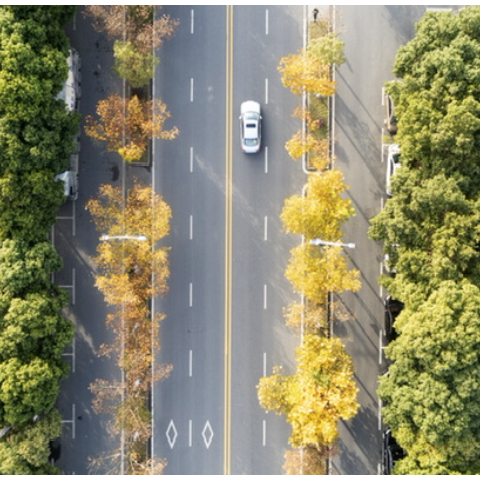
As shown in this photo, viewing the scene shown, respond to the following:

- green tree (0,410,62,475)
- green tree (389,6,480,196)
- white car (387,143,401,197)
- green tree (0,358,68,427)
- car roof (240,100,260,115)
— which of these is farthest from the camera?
car roof (240,100,260,115)

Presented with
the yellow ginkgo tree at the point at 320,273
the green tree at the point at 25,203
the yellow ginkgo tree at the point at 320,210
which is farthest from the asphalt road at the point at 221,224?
the green tree at the point at 25,203

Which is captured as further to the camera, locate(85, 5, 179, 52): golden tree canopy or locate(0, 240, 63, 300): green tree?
locate(85, 5, 179, 52): golden tree canopy

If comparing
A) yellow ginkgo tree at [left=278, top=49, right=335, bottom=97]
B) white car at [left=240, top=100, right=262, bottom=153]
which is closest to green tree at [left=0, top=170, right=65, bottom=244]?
white car at [left=240, top=100, right=262, bottom=153]

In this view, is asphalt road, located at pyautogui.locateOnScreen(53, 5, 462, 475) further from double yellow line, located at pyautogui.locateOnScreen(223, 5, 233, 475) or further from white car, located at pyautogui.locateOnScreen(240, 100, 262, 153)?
white car, located at pyautogui.locateOnScreen(240, 100, 262, 153)

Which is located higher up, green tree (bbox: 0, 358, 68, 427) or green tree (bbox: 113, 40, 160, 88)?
green tree (bbox: 113, 40, 160, 88)

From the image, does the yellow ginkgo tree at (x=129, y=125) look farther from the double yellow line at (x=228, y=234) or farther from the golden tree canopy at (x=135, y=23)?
the double yellow line at (x=228, y=234)

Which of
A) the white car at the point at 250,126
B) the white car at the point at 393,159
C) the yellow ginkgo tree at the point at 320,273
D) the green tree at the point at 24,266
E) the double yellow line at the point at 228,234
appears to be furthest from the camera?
the double yellow line at the point at 228,234
